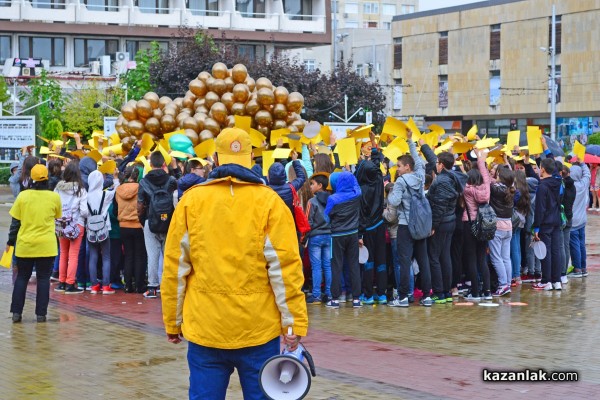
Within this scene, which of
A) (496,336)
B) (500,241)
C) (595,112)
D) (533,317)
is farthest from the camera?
(595,112)

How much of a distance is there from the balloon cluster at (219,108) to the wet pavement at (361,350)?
13.5ft

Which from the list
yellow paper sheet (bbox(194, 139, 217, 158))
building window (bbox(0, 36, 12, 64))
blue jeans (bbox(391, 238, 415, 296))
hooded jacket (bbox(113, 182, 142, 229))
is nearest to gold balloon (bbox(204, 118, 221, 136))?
yellow paper sheet (bbox(194, 139, 217, 158))

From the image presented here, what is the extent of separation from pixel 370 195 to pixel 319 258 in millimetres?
998

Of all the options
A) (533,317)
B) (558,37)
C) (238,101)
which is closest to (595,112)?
(558,37)

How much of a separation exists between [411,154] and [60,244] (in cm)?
489

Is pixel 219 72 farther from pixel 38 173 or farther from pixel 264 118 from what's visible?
pixel 38 173

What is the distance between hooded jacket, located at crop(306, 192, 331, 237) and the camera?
12633mm

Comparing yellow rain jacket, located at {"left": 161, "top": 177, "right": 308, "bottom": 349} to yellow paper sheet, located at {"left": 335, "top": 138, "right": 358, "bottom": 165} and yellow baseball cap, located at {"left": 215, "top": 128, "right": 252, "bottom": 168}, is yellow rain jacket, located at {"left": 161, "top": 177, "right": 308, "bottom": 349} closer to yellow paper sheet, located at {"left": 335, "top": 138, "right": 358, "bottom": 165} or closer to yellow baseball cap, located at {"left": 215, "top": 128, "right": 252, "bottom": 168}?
yellow baseball cap, located at {"left": 215, "top": 128, "right": 252, "bottom": 168}

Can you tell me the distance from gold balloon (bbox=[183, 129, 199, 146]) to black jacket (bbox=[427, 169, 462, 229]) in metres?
4.79

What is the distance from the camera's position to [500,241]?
1338 centimetres

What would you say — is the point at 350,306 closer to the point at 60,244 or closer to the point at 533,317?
the point at 533,317

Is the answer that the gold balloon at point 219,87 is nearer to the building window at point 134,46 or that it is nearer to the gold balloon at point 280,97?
the gold balloon at point 280,97

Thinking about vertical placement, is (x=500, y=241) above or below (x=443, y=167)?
below

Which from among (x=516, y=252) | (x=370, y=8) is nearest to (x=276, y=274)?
(x=516, y=252)
